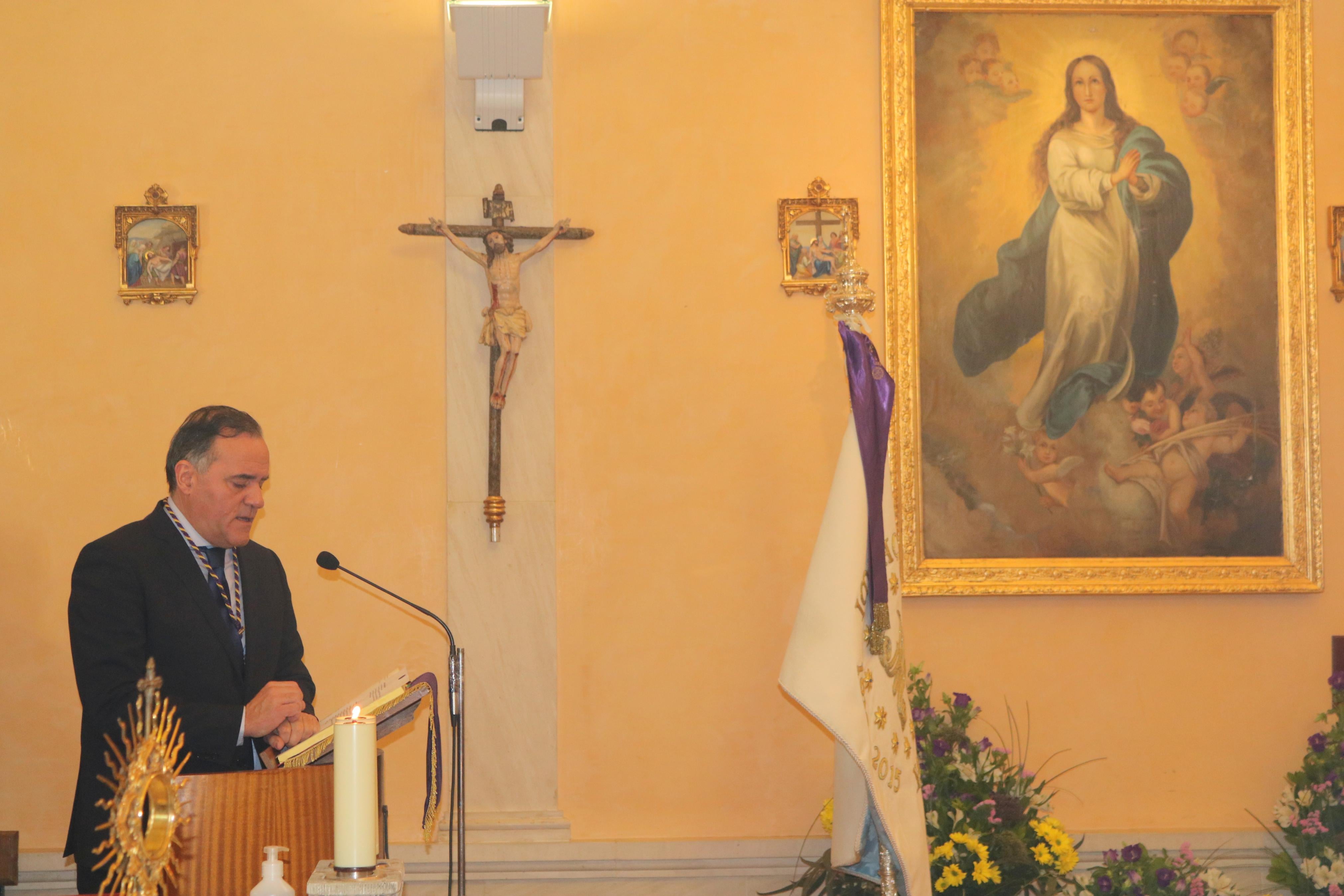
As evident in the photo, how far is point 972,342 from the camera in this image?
460 centimetres

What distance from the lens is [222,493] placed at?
10.4ft

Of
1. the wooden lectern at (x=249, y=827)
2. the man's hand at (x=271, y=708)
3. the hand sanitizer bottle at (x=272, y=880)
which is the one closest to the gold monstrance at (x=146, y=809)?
the hand sanitizer bottle at (x=272, y=880)

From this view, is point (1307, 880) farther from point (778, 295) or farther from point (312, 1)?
point (312, 1)

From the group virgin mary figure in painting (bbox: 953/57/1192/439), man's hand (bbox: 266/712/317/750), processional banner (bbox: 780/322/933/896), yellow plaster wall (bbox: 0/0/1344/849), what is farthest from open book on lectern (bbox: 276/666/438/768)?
virgin mary figure in painting (bbox: 953/57/1192/439)

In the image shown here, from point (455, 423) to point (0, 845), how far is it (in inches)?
81.0

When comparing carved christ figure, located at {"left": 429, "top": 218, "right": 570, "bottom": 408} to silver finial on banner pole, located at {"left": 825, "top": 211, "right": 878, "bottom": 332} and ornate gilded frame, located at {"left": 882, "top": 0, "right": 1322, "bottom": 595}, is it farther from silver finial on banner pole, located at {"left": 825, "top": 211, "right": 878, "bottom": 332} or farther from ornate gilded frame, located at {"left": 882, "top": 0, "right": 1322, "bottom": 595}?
ornate gilded frame, located at {"left": 882, "top": 0, "right": 1322, "bottom": 595}

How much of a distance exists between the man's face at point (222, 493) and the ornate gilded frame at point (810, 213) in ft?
7.12

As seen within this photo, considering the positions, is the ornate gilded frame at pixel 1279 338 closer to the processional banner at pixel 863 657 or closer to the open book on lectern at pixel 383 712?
the processional banner at pixel 863 657

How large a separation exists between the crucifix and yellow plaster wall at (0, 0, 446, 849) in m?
0.20

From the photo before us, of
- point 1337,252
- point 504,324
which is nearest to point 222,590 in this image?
point 504,324

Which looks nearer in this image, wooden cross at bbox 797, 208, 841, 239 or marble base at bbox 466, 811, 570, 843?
marble base at bbox 466, 811, 570, 843

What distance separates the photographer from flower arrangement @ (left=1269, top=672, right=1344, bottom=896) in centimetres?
418

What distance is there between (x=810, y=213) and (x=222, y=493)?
2.43m

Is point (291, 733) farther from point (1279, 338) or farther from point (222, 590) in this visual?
point (1279, 338)
